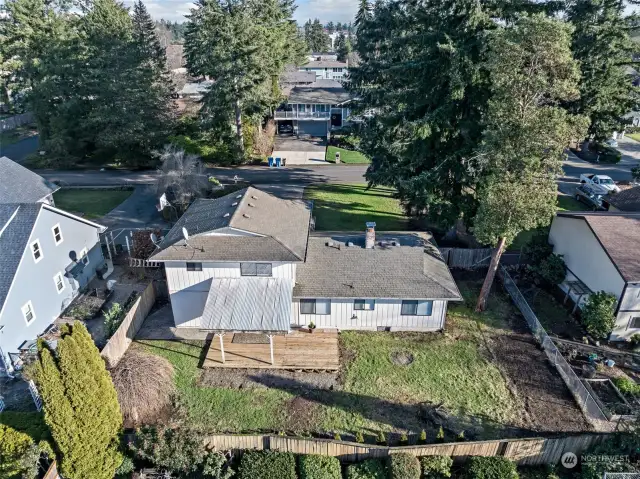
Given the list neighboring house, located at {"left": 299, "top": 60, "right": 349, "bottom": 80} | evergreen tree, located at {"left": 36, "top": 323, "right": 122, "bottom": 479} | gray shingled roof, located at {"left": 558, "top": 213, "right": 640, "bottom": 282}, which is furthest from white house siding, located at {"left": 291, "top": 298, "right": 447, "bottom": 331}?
neighboring house, located at {"left": 299, "top": 60, "right": 349, "bottom": 80}

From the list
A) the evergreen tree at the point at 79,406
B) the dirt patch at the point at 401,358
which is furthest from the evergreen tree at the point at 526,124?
the evergreen tree at the point at 79,406

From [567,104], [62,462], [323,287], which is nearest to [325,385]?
[323,287]

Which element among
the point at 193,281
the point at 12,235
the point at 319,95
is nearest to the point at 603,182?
the point at 319,95

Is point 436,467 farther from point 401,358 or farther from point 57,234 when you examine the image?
point 57,234

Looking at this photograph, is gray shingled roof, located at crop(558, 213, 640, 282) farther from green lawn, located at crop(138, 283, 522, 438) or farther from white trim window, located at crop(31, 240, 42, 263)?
white trim window, located at crop(31, 240, 42, 263)

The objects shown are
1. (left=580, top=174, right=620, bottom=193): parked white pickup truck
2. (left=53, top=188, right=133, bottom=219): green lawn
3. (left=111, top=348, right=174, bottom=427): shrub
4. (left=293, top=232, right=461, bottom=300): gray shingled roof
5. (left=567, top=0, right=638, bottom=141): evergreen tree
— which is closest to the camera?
(left=111, top=348, right=174, bottom=427): shrub

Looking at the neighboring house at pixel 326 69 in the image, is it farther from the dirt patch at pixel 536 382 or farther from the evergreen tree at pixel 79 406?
the evergreen tree at pixel 79 406
